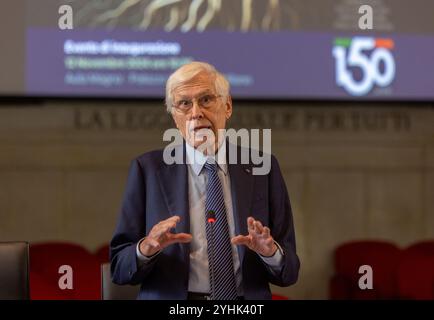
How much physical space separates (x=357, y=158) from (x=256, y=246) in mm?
3879

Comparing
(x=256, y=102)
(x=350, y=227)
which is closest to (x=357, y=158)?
(x=350, y=227)

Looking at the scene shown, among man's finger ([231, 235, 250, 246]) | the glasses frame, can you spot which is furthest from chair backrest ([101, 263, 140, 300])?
man's finger ([231, 235, 250, 246])

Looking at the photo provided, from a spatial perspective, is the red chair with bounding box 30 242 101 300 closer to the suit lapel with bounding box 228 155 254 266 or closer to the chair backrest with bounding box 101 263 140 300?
the chair backrest with bounding box 101 263 140 300

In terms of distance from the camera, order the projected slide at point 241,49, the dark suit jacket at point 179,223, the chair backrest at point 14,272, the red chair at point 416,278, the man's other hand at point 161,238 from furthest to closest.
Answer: the projected slide at point 241,49 → the red chair at point 416,278 → the chair backrest at point 14,272 → the dark suit jacket at point 179,223 → the man's other hand at point 161,238

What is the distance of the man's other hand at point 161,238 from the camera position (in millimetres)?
1661

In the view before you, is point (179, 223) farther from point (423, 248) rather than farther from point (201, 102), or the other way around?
point (423, 248)

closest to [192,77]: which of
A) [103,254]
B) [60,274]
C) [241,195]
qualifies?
[241,195]

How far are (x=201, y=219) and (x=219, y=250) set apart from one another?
0.10 m

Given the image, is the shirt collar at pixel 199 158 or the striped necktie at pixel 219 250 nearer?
the striped necktie at pixel 219 250

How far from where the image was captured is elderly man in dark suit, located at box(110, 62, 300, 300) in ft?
5.74

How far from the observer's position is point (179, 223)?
1.78 metres

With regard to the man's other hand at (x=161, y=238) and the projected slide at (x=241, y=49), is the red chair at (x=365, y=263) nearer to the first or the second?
the projected slide at (x=241, y=49)

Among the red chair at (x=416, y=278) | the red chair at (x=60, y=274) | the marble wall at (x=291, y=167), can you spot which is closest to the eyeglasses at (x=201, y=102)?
the red chair at (x=60, y=274)

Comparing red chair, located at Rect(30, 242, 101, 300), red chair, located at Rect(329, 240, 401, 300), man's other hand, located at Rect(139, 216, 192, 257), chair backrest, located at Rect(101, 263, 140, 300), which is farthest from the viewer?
red chair, located at Rect(329, 240, 401, 300)
